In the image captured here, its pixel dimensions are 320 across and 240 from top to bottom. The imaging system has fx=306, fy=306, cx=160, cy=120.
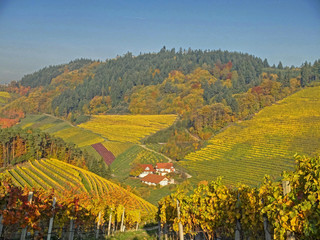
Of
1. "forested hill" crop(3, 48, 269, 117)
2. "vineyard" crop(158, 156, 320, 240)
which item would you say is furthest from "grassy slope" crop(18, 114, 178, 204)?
"vineyard" crop(158, 156, 320, 240)

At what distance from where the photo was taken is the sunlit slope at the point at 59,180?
31042 mm

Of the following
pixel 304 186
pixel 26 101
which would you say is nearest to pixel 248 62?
pixel 26 101

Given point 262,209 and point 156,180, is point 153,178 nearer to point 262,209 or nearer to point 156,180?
point 156,180

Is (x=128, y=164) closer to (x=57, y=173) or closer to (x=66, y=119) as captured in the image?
(x=57, y=173)

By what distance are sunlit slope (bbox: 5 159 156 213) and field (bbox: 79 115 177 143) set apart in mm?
38369

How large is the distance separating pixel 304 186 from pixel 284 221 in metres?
0.73

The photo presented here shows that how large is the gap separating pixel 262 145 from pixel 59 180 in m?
36.1

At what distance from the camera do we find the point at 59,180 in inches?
1352

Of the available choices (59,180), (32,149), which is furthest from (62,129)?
(59,180)

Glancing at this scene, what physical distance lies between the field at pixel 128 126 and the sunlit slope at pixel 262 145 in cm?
2382

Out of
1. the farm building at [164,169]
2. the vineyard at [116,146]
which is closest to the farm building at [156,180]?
the farm building at [164,169]

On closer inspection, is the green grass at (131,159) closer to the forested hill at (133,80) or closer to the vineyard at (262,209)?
the forested hill at (133,80)

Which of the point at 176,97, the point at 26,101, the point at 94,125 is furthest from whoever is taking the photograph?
the point at 26,101

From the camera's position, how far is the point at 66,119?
392 feet
